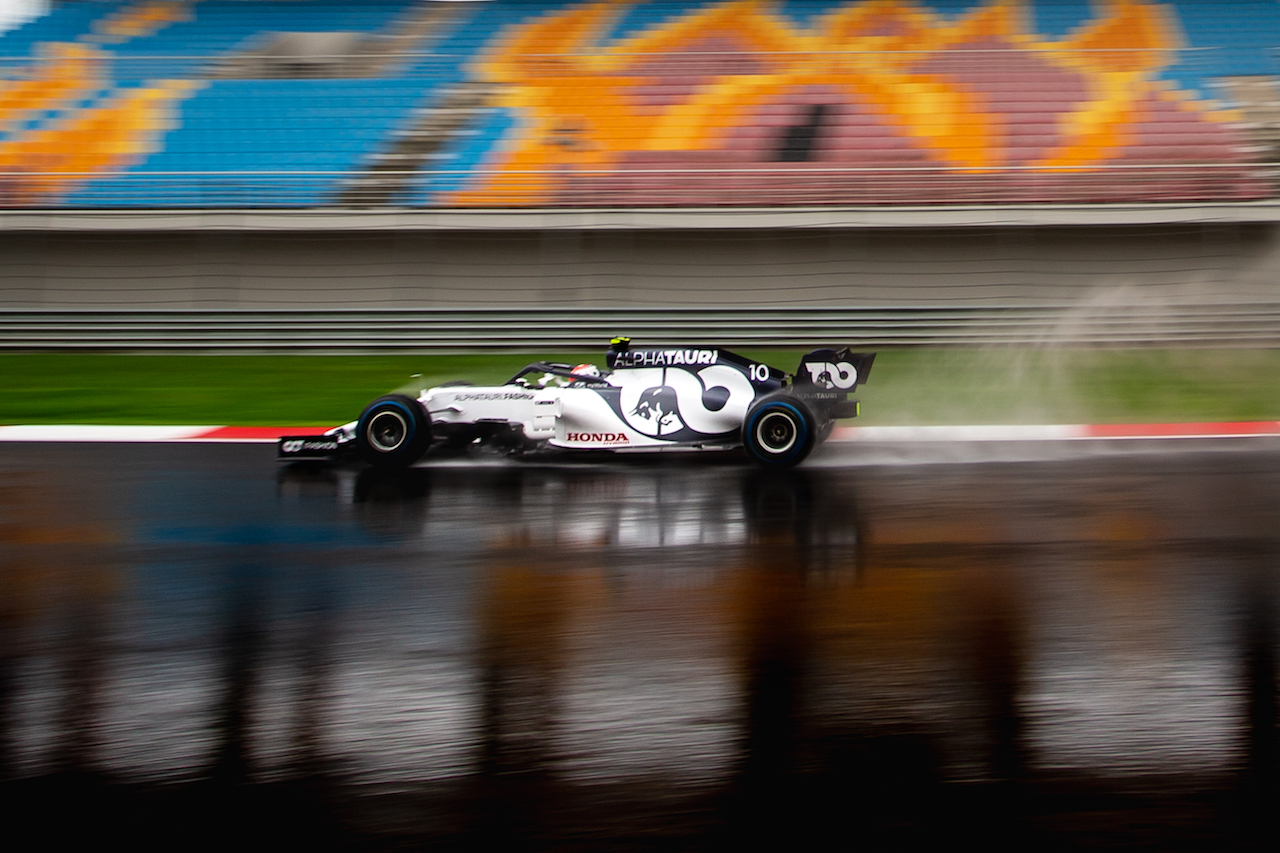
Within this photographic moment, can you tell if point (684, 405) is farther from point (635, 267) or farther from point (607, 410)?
point (635, 267)

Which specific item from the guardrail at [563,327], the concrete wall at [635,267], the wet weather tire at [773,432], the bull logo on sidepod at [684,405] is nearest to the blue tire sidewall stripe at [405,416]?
the bull logo on sidepod at [684,405]

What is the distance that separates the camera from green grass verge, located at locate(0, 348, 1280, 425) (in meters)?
12.6

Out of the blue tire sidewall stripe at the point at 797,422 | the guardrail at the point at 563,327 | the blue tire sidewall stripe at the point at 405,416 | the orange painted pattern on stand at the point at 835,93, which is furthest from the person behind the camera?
the orange painted pattern on stand at the point at 835,93

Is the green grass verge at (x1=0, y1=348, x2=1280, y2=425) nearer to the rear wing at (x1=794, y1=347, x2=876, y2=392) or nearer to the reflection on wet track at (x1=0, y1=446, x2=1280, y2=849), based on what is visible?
the rear wing at (x1=794, y1=347, x2=876, y2=392)

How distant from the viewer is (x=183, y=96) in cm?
2031

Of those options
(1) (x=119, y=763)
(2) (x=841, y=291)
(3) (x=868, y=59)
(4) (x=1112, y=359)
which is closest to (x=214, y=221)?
(2) (x=841, y=291)

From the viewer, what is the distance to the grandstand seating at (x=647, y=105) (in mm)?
18281

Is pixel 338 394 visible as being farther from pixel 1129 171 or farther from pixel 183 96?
pixel 1129 171

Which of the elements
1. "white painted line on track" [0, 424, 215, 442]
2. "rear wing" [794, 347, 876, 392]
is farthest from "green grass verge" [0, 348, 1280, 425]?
"rear wing" [794, 347, 876, 392]

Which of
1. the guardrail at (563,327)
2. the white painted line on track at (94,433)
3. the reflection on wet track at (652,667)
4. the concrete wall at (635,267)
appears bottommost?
the reflection on wet track at (652,667)

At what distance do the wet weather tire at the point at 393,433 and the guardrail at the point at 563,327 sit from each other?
25.8 ft

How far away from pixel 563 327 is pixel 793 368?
132 inches

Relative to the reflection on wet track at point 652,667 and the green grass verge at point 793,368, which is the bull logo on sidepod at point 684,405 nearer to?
the reflection on wet track at point 652,667

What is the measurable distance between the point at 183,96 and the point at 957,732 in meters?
19.4
